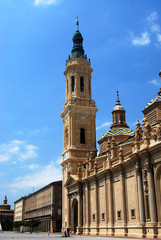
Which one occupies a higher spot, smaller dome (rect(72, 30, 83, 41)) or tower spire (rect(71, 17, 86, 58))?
smaller dome (rect(72, 30, 83, 41))

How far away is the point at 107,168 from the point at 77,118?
21.7 metres

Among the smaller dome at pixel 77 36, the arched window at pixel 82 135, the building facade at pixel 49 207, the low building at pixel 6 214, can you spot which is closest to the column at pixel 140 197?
the arched window at pixel 82 135

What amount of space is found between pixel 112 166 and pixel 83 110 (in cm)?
2321

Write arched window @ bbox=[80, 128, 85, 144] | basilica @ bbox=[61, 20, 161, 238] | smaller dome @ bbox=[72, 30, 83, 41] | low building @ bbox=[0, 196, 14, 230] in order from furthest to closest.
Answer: low building @ bbox=[0, 196, 14, 230] < smaller dome @ bbox=[72, 30, 83, 41] < arched window @ bbox=[80, 128, 85, 144] < basilica @ bbox=[61, 20, 161, 238]

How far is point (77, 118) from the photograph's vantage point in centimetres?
5847

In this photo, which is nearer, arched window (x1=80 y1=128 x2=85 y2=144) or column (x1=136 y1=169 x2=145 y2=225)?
column (x1=136 y1=169 x2=145 y2=225)

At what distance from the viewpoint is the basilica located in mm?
28688

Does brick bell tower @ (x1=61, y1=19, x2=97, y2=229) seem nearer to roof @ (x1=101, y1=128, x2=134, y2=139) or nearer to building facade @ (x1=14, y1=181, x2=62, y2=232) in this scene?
roof @ (x1=101, y1=128, x2=134, y2=139)

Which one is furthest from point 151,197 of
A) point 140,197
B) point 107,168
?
point 107,168

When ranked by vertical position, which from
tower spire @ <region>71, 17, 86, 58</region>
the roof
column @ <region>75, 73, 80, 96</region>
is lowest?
the roof

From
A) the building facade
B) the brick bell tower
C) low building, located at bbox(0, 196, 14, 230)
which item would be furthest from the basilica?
low building, located at bbox(0, 196, 14, 230)

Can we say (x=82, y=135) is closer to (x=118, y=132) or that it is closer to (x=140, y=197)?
(x=118, y=132)

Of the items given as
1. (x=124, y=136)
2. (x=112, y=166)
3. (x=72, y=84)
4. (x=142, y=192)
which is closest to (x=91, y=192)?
(x=112, y=166)

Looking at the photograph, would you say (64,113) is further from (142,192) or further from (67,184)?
(142,192)
